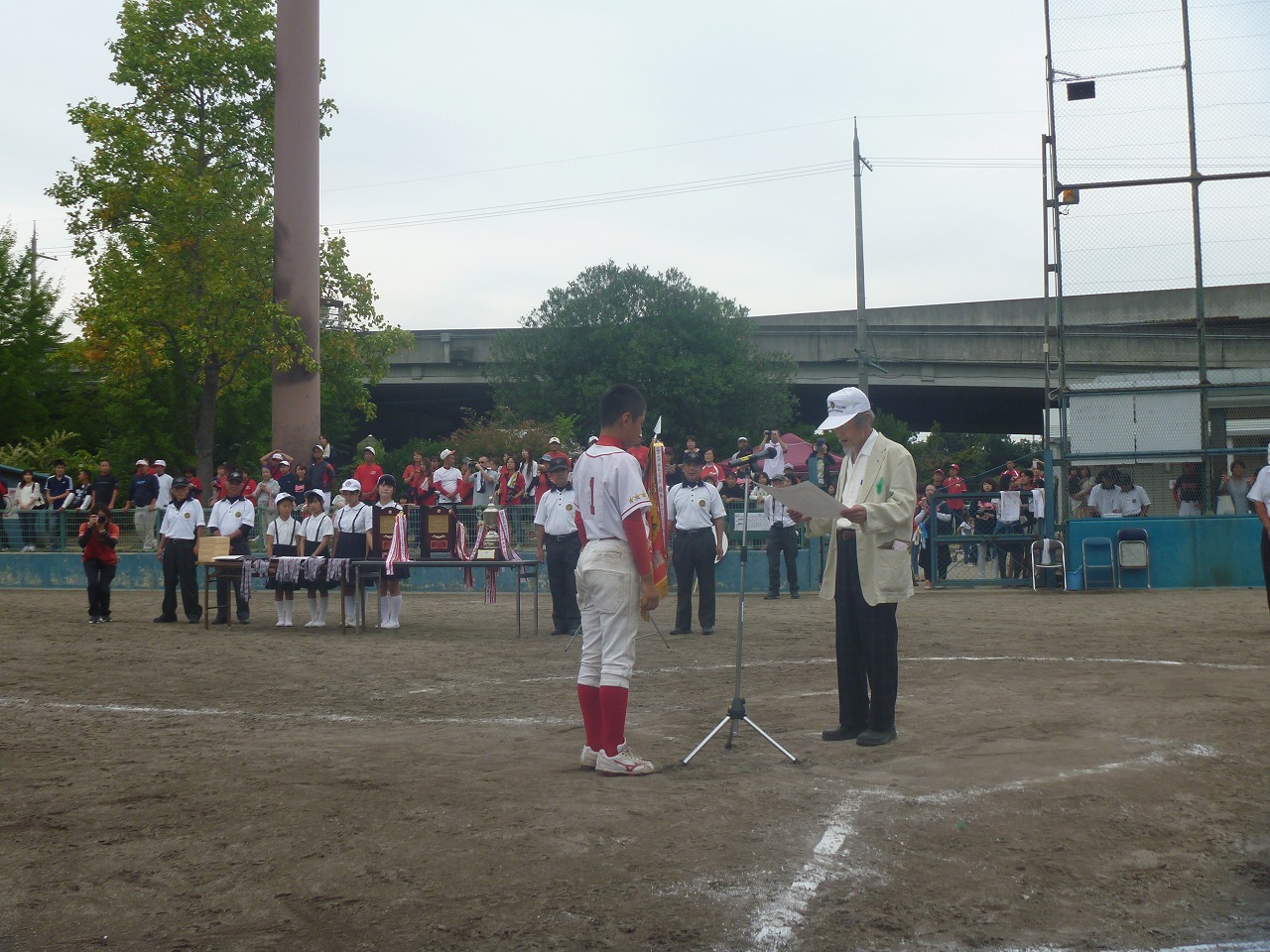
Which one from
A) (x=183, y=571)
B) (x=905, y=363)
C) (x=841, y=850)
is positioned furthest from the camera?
(x=905, y=363)

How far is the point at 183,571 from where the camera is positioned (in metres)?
16.2

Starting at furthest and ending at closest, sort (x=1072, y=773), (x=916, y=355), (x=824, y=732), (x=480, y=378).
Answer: (x=480, y=378) < (x=916, y=355) < (x=824, y=732) < (x=1072, y=773)

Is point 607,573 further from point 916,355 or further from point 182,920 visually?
point 916,355

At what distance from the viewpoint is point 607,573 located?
6.49m

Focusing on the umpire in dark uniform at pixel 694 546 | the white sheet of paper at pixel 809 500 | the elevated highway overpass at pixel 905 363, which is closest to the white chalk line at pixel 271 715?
the white sheet of paper at pixel 809 500

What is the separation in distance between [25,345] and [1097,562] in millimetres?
33253

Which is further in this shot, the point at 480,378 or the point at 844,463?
the point at 480,378

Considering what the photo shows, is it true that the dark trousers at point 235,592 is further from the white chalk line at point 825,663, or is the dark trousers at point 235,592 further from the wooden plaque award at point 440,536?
the white chalk line at point 825,663

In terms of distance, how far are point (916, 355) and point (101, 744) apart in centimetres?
4200

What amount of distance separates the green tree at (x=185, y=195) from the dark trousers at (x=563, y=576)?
14.9 metres

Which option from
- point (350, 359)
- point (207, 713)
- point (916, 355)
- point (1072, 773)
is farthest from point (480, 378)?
point (1072, 773)

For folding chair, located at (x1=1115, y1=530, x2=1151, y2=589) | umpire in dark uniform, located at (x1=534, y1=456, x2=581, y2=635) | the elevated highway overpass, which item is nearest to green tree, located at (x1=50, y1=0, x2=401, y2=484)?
the elevated highway overpass

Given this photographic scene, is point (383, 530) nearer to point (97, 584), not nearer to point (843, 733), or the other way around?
point (97, 584)

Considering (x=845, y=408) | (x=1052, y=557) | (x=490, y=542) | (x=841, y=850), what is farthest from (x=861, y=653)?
(x=1052, y=557)
